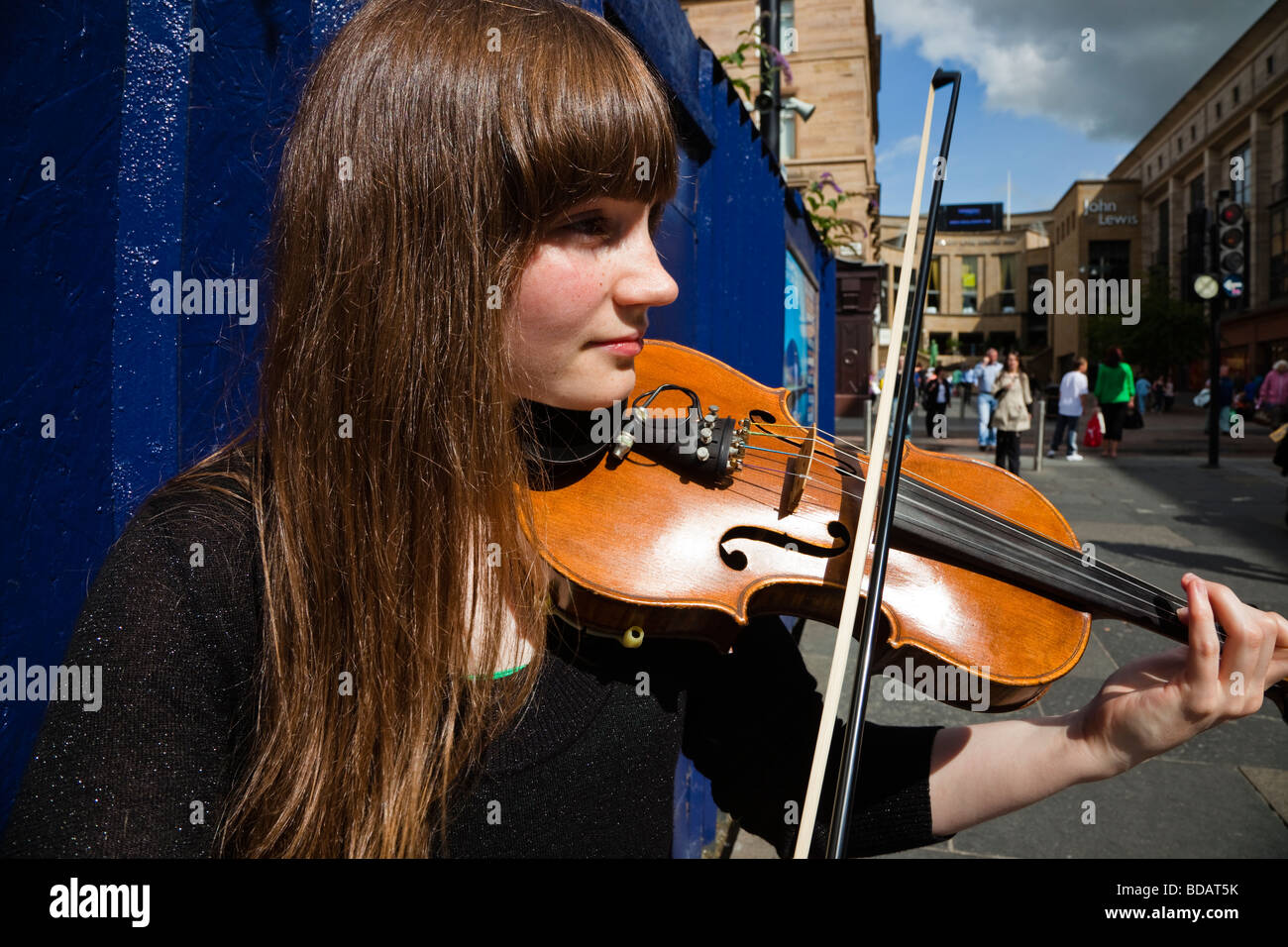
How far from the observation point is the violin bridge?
1290 millimetres

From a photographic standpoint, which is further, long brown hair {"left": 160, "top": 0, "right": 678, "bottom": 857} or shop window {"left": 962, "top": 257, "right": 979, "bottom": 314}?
shop window {"left": 962, "top": 257, "right": 979, "bottom": 314}

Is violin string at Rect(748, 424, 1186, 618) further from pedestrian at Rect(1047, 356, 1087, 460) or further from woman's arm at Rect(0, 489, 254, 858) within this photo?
pedestrian at Rect(1047, 356, 1087, 460)

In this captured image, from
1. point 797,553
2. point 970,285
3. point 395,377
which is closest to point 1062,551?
point 797,553

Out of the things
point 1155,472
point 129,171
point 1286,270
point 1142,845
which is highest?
point 1286,270

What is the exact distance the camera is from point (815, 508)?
1.29 metres

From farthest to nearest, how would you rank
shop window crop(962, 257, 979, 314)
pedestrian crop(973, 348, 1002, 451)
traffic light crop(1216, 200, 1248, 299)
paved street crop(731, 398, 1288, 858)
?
1. shop window crop(962, 257, 979, 314)
2. pedestrian crop(973, 348, 1002, 451)
3. traffic light crop(1216, 200, 1248, 299)
4. paved street crop(731, 398, 1288, 858)

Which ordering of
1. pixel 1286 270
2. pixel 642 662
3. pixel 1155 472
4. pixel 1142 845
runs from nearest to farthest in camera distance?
pixel 642 662, pixel 1142 845, pixel 1155 472, pixel 1286 270

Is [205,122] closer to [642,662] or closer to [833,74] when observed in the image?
[642,662]

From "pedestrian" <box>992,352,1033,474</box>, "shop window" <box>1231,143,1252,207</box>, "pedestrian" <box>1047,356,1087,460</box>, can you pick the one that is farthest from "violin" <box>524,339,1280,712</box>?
"shop window" <box>1231,143,1252,207</box>

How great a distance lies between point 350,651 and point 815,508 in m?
0.72

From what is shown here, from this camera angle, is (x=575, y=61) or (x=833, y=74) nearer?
(x=575, y=61)

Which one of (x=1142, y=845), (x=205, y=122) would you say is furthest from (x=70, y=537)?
(x=1142, y=845)

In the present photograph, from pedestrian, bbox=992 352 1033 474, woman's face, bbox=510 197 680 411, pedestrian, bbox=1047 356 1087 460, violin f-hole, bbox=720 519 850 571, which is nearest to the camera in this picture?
woman's face, bbox=510 197 680 411

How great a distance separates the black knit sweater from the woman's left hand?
0.26 meters
